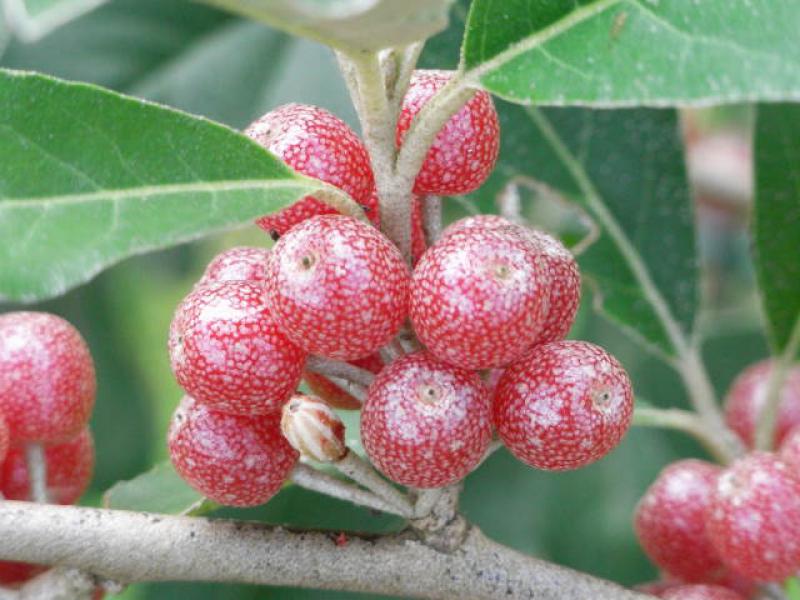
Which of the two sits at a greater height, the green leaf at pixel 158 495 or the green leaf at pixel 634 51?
the green leaf at pixel 634 51

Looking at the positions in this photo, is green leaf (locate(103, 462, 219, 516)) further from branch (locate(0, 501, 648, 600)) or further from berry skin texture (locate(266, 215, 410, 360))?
berry skin texture (locate(266, 215, 410, 360))

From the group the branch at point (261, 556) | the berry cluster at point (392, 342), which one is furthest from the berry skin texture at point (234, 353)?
the branch at point (261, 556)

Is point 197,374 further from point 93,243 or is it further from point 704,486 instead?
point 704,486

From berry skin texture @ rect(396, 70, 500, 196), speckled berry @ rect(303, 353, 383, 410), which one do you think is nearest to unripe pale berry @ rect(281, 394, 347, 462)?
speckled berry @ rect(303, 353, 383, 410)

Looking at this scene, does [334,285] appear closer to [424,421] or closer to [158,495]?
[424,421]

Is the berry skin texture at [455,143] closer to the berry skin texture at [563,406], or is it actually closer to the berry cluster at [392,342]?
the berry cluster at [392,342]

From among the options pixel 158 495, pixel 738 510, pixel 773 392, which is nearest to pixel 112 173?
pixel 158 495

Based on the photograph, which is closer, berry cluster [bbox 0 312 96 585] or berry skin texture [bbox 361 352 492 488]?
berry skin texture [bbox 361 352 492 488]
